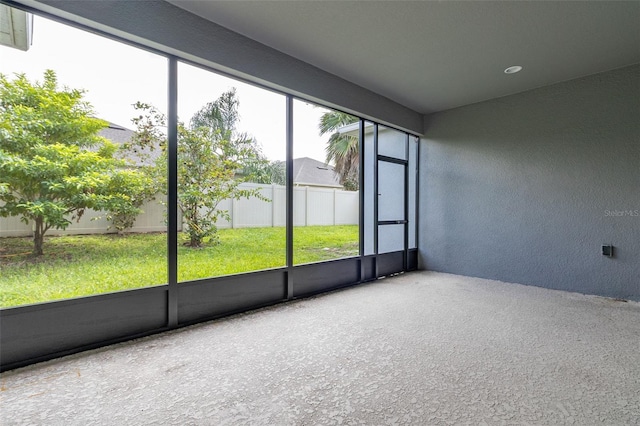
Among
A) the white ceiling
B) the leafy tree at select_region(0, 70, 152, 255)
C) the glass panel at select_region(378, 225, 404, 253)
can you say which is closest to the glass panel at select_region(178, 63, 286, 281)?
the white ceiling

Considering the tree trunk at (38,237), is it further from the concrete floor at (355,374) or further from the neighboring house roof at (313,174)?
the neighboring house roof at (313,174)

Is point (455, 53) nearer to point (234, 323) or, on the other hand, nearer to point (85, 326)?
point (234, 323)

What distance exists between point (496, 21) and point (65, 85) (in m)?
3.79

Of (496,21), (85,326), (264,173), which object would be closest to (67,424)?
(85,326)

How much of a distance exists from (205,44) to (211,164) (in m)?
1.43

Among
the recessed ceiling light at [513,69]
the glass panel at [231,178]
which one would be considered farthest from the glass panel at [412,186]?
the glass panel at [231,178]

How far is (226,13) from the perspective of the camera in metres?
2.67

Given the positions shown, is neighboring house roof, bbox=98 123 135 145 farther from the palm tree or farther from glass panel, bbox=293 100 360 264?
the palm tree

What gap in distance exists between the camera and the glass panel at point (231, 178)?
352 centimetres

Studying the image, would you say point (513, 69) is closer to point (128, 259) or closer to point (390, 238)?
point (390, 238)

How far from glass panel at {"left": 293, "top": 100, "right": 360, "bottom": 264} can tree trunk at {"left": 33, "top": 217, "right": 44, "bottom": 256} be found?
92.1 inches

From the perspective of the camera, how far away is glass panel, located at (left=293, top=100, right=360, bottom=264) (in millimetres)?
3951

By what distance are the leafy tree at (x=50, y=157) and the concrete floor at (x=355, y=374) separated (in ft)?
3.80

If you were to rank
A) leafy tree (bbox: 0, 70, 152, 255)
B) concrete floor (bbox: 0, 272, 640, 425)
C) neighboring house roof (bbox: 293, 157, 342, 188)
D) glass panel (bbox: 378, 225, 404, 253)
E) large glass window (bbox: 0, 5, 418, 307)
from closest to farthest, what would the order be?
concrete floor (bbox: 0, 272, 640, 425) → leafy tree (bbox: 0, 70, 152, 255) → large glass window (bbox: 0, 5, 418, 307) → neighboring house roof (bbox: 293, 157, 342, 188) → glass panel (bbox: 378, 225, 404, 253)
